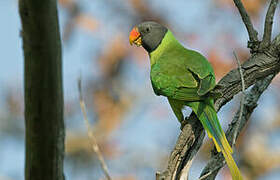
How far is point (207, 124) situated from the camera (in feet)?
8.91

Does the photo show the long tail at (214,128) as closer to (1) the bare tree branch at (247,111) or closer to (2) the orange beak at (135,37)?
(1) the bare tree branch at (247,111)

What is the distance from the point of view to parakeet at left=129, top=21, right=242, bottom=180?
2705 millimetres

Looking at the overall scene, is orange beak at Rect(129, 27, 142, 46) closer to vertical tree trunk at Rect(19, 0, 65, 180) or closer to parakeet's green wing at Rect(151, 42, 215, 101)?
parakeet's green wing at Rect(151, 42, 215, 101)

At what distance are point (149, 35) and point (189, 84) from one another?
1138 mm

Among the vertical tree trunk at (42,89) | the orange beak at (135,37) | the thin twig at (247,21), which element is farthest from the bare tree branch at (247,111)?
the orange beak at (135,37)

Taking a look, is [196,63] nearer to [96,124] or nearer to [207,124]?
[207,124]

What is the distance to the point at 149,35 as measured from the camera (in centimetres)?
423

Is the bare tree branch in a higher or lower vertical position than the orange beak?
lower

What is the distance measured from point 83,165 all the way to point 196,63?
3947 millimetres

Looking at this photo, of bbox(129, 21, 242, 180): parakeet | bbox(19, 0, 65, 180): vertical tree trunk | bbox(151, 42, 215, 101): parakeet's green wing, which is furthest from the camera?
bbox(151, 42, 215, 101): parakeet's green wing

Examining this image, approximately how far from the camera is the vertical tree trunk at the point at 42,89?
5.25 feet

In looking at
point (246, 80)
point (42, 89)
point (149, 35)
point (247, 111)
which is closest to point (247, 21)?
point (246, 80)

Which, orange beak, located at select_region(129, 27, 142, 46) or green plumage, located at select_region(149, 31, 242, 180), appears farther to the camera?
orange beak, located at select_region(129, 27, 142, 46)

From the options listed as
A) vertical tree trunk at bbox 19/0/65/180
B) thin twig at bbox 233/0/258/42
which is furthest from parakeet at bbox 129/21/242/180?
vertical tree trunk at bbox 19/0/65/180
